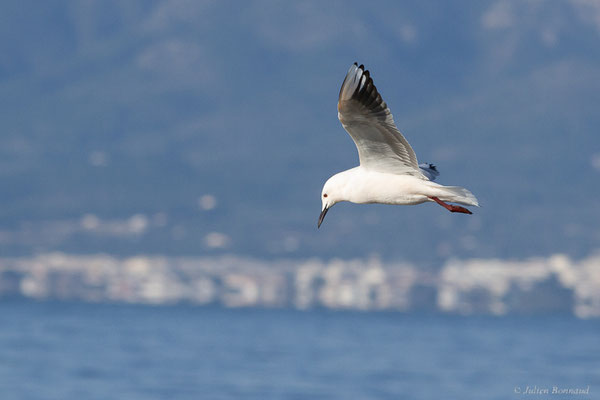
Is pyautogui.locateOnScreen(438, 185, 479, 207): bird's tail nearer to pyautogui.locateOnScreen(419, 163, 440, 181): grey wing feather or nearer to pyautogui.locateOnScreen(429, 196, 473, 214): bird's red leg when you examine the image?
pyautogui.locateOnScreen(429, 196, 473, 214): bird's red leg

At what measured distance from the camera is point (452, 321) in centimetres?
15088

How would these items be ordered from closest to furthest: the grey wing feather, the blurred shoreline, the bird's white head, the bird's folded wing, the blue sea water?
the bird's folded wing < the bird's white head < the grey wing feather < the blue sea water < the blurred shoreline

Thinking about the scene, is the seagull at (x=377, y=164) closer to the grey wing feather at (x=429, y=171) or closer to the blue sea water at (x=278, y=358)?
the grey wing feather at (x=429, y=171)

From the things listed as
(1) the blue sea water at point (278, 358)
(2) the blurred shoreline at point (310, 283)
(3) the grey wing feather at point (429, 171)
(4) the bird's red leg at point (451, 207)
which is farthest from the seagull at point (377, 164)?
(2) the blurred shoreline at point (310, 283)

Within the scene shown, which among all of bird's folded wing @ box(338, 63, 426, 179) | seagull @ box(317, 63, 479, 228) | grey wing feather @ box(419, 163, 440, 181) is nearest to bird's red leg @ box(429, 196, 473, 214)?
seagull @ box(317, 63, 479, 228)

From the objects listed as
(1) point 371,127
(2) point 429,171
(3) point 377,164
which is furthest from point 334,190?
(2) point 429,171

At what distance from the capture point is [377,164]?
15828 millimetres

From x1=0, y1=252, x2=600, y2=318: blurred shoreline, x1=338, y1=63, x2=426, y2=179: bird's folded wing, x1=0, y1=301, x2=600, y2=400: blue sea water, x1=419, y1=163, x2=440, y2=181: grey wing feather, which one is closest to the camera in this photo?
x1=338, y1=63, x2=426, y2=179: bird's folded wing

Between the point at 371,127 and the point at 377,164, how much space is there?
678mm

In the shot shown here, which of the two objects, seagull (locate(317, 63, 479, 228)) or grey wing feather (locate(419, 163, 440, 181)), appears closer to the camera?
seagull (locate(317, 63, 479, 228))

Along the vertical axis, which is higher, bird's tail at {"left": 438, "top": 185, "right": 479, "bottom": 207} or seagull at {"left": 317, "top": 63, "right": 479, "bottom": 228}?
seagull at {"left": 317, "top": 63, "right": 479, "bottom": 228}

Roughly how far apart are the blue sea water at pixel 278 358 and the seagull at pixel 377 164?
126ft

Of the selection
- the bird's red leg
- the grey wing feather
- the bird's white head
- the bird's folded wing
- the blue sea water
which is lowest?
the bird's red leg

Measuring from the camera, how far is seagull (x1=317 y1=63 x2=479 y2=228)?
15.0m
